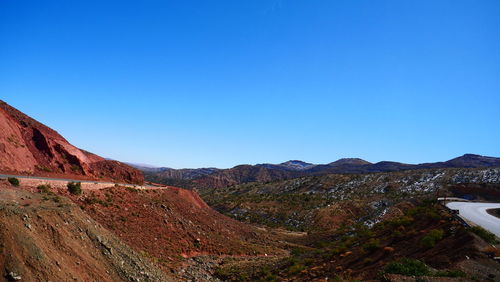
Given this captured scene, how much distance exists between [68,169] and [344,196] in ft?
178

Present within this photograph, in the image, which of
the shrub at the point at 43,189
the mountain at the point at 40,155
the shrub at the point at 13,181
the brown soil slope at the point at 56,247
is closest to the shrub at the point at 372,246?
the brown soil slope at the point at 56,247

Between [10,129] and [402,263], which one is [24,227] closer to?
[402,263]

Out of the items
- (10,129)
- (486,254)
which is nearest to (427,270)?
(486,254)

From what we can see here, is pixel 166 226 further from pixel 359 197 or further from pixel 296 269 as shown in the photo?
pixel 359 197

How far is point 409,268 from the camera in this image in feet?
38.7

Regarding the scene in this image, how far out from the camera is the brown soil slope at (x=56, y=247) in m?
10.7

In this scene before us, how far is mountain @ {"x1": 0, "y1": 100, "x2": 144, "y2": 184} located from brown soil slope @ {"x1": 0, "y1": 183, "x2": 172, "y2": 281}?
10.8m

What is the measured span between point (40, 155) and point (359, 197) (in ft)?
185

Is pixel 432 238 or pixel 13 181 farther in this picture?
pixel 13 181

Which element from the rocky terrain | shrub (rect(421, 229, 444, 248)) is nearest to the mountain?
the rocky terrain

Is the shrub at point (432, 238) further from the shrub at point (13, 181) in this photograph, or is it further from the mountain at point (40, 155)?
the mountain at point (40, 155)

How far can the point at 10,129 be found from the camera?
28.6 metres

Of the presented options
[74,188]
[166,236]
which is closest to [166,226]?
[166,236]

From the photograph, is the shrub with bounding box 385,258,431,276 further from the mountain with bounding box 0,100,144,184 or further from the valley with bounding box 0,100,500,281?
the mountain with bounding box 0,100,144,184
